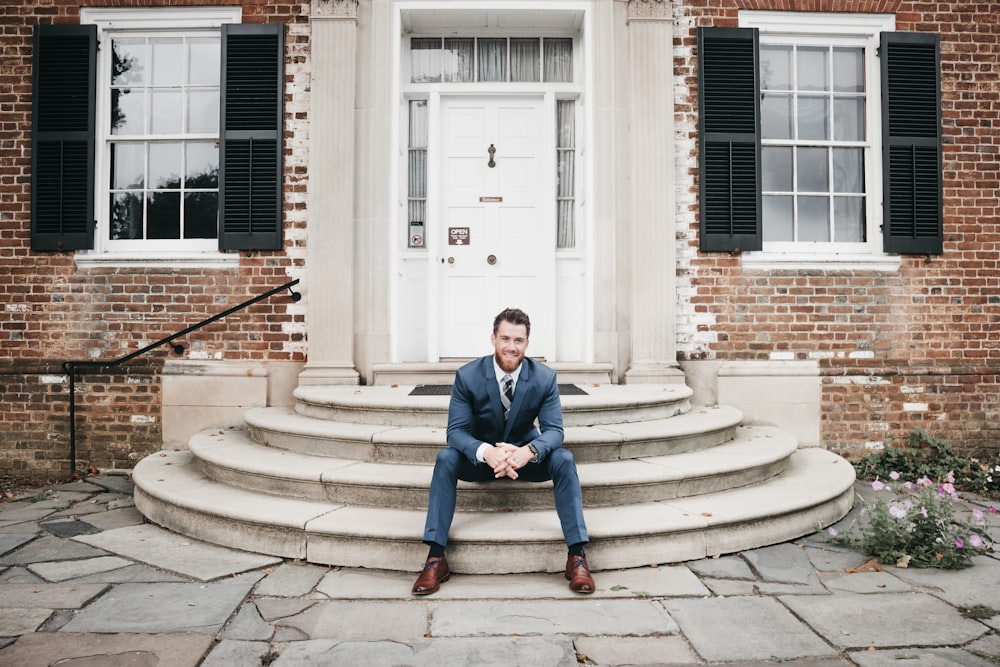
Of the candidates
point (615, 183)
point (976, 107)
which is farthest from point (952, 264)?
point (615, 183)

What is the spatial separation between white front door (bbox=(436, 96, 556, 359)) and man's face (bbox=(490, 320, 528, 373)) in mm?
2647

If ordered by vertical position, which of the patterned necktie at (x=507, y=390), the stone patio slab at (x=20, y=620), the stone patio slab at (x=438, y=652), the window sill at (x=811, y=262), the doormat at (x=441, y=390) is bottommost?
the stone patio slab at (x=438, y=652)

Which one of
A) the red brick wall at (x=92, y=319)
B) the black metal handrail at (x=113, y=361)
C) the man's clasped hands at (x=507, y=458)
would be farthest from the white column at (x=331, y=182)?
the man's clasped hands at (x=507, y=458)

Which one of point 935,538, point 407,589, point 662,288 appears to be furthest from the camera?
point 662,288

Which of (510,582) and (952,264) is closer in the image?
(510,582)

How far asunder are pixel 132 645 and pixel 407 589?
3.87 feet

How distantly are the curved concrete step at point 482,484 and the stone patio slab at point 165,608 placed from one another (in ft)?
2.62

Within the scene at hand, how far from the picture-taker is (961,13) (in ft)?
20.7

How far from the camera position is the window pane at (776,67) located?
21.0ft

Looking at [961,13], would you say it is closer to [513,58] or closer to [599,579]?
[513,58]

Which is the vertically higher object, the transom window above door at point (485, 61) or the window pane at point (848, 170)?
the transom window above door at point (485, 61)

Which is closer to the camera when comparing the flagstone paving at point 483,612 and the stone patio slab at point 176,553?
the flagstone paving at point 483,612

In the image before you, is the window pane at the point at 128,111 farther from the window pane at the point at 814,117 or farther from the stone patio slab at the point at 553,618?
the window pane at the point at 814,117

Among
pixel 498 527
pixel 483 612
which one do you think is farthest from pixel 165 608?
pixel 498 527
